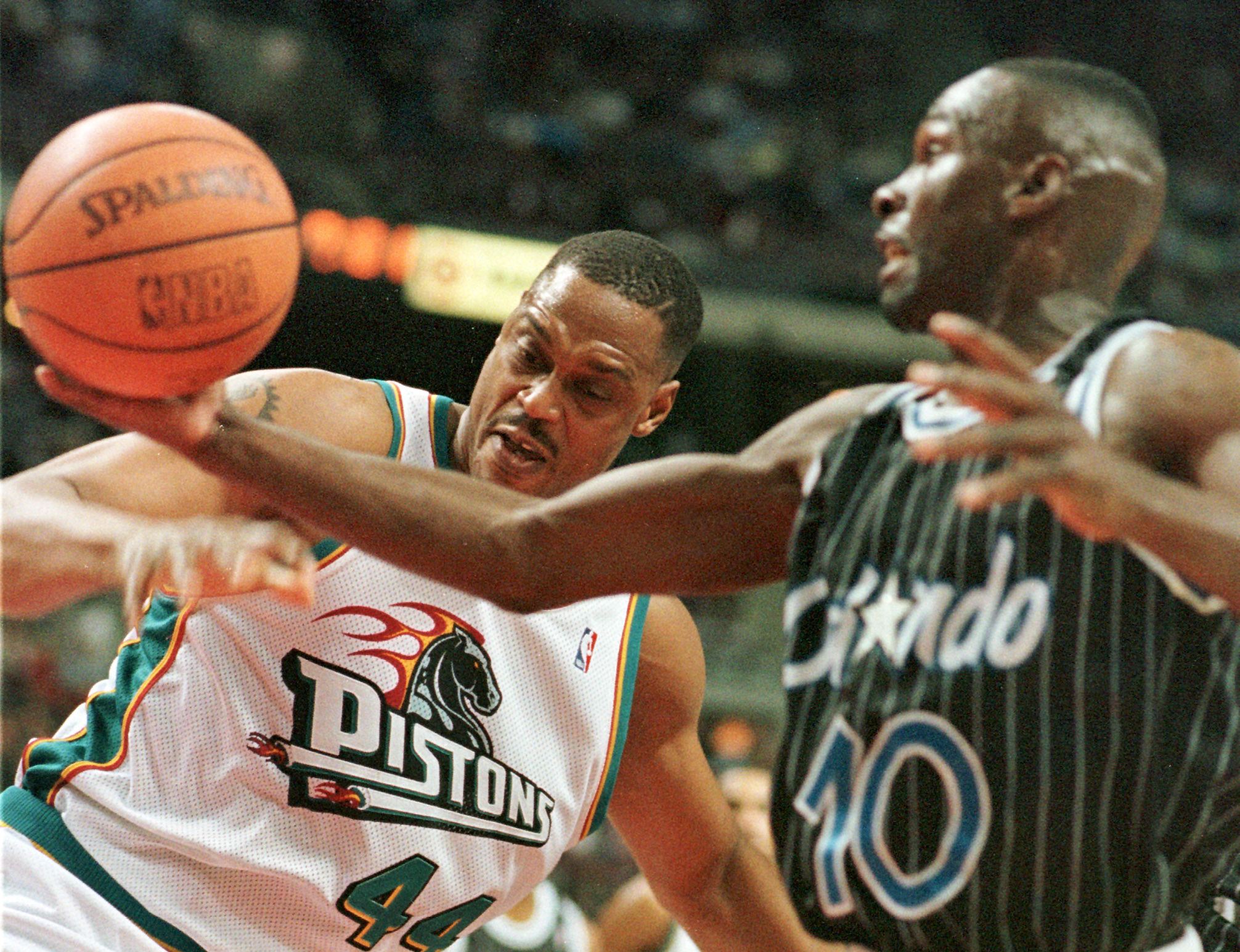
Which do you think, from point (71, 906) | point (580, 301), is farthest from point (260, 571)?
point (580, 301)

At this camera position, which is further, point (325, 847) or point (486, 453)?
point (486, 453)

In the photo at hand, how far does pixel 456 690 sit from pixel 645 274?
111 cm

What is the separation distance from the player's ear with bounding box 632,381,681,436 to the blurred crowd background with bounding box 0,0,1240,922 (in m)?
8.27

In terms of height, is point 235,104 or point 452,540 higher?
point 452,540

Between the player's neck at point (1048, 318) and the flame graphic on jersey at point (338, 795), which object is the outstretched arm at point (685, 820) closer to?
the flame graphic on jersey at point (338, 795)

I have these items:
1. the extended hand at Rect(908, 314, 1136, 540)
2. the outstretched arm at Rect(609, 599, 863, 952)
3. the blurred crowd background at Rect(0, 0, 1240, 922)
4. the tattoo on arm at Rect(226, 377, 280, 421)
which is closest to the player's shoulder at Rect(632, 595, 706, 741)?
the outstretched arm at Rect(609, 599, 863, 952)

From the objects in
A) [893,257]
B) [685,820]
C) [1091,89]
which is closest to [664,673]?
[685,820]

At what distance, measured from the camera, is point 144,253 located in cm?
243

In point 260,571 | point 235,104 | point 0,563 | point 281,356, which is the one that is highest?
point 260,571

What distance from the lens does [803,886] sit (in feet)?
7.87

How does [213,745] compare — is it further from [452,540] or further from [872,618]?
[872,618]

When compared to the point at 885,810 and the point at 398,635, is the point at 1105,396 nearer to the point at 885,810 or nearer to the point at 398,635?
the point at 885,810

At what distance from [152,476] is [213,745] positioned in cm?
57

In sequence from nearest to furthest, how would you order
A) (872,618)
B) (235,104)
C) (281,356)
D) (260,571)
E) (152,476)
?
(260,571) < (872,618) < (152,476) < (281,356) < (235,104)
